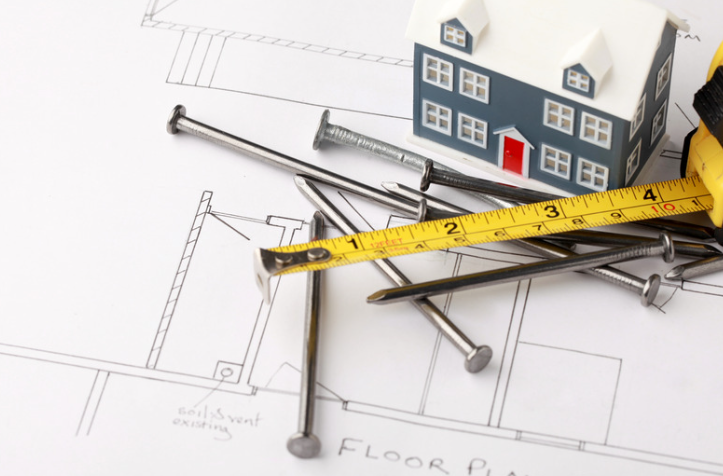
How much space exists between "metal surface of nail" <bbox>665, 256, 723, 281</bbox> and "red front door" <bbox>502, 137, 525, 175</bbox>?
0.53 m

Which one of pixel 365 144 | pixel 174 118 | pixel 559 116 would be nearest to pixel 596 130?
pixel 559 116

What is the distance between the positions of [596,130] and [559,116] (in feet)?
0.35

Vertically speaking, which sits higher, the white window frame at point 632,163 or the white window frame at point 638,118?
the white window frame at point 638,118

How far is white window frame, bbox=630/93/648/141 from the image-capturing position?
2566mm

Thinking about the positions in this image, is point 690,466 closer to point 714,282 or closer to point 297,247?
point 714,282

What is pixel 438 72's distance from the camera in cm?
272

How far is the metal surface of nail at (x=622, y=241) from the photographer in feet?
8.59

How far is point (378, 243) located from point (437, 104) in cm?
54

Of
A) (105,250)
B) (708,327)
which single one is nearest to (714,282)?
(708,327)

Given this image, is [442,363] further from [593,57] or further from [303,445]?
[593,57]

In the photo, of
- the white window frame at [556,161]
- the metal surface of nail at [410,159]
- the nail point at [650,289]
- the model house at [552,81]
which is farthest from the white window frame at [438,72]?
the nail point at [650,289]

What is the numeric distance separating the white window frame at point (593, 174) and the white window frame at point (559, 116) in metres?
0.11

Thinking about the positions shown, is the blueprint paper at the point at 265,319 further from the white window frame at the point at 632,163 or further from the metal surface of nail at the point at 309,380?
the white window frame at the point at 632,163

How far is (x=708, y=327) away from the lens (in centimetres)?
253
